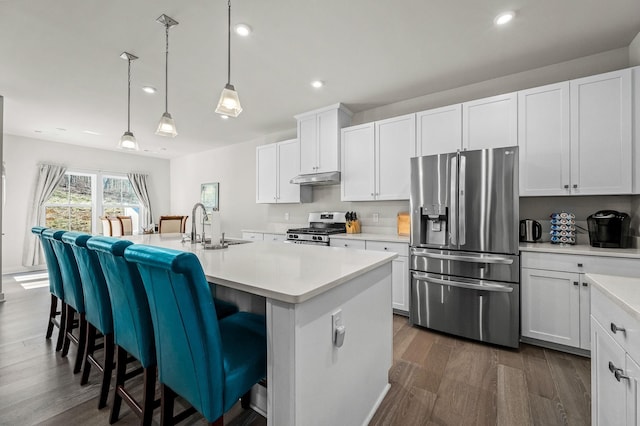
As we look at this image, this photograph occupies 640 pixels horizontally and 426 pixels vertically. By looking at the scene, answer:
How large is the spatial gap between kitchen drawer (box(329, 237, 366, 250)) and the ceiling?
75.0 inches

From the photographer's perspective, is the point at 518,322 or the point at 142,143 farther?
the point at 142,143

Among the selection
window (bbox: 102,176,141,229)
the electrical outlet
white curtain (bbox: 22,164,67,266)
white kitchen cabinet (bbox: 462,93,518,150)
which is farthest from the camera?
window (bbox: 102,176,141,229)

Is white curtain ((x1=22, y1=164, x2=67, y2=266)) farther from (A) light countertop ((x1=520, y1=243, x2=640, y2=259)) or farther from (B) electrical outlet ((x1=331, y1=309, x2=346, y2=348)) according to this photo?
(A) light countertop ((x1=520, y1=243, x2=640, y2=259))

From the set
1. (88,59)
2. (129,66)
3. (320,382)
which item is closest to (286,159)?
(129,66)

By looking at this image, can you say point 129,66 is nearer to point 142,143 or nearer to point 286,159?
point 286,159

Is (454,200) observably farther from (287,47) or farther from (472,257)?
(287,47)

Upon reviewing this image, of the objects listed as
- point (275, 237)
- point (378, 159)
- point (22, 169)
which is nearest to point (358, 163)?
point (378, 159)

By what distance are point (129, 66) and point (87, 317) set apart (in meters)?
2.48

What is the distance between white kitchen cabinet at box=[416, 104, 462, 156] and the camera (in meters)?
2.94

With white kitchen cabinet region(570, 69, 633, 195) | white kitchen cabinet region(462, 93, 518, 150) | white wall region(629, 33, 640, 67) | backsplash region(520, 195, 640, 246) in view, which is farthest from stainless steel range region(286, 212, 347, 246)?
white wall region(629, 33, 640, 67)

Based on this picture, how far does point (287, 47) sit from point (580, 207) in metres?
3.23

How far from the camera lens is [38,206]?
546 cm

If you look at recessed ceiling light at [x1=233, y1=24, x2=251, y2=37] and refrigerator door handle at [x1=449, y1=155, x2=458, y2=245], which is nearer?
recessed ceiling light at [x1=233, y1=24, x2=251, y2=37]

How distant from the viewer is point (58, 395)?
178 cm
